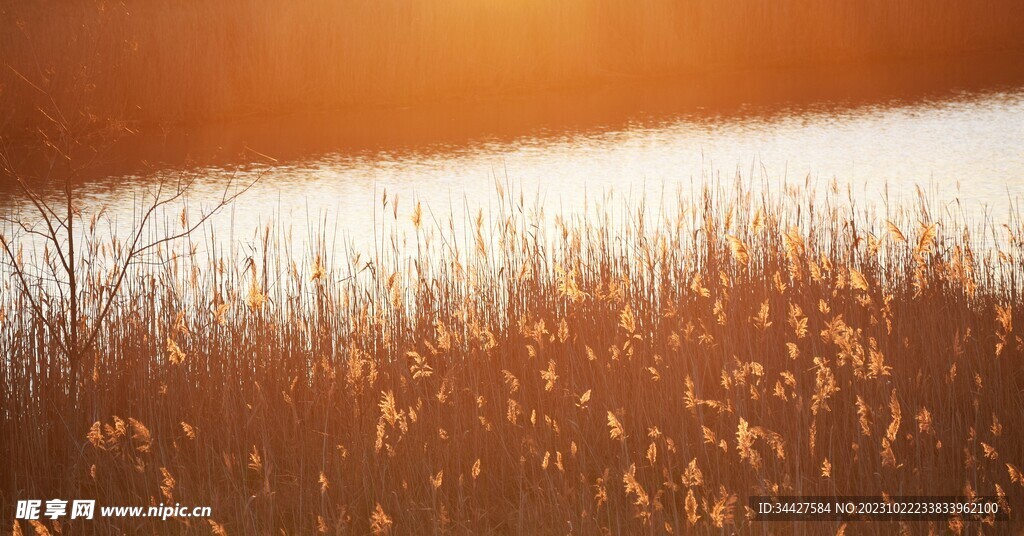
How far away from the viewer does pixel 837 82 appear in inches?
494

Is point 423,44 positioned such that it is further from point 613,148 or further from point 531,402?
point 531,402

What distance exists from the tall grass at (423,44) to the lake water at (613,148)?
1.58ft

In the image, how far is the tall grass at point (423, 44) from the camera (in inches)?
428

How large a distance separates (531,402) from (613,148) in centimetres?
592

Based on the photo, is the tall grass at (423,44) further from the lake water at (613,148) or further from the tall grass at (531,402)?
the tall grass at (531,402)

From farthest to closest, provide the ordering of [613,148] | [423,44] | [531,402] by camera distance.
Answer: [423,44] → [613,148] → [531,402]

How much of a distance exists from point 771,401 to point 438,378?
1.08 m

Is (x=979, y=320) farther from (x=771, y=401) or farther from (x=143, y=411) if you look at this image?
(x=143, y=411)

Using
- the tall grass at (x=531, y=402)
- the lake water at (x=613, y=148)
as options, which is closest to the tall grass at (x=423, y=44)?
the lake water at (x=613, y=148)

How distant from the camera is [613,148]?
30.5 feet

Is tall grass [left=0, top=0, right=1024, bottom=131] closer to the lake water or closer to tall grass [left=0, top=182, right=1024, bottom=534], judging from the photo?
Answer: the lake water

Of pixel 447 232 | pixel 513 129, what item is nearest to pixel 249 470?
pixel 447 232

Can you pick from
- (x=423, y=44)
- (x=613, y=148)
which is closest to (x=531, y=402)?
(x=613, y=148)

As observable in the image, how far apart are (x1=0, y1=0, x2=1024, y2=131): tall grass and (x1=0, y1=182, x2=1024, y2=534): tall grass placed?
22.0 feet
